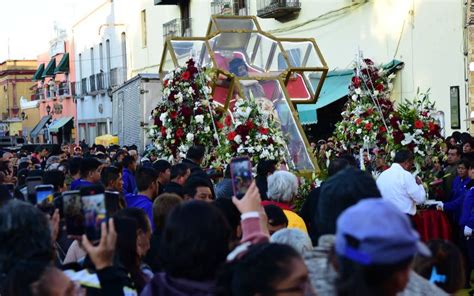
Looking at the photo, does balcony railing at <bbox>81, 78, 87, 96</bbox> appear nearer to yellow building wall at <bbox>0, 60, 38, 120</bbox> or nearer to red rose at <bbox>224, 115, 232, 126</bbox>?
yellow building wall at <bbox>0, 60, 38, 120</bbox>

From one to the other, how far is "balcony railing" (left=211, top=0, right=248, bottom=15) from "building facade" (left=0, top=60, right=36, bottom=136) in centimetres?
4653

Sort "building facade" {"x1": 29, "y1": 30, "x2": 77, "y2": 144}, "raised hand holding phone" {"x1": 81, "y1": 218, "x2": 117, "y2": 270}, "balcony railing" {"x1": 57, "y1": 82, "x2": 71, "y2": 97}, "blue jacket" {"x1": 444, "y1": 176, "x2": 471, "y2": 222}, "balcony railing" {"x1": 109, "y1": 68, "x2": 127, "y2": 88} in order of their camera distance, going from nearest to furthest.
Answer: "raised hand holding phone" {"x1": 81, "y1": 218, "x2": 117, "y2": 270}
"blue jacket" {"x1": 444, "y1": 176, "x2": 471, "y2": 222}
"balcony railing" {"x1": 109, "y1": 68, "x2": 127, "y2": 88}
"building facade" {"x1": 29, "y1": 30, "x2": 77, "y2": 144}
"balcony railing" {"x1": 57, "y1": 82, "x2": 71, "y2": 97}

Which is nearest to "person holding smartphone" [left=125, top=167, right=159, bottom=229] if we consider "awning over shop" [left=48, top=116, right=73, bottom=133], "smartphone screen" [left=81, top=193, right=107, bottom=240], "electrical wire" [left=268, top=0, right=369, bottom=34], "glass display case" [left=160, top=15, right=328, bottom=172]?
"smartphone screen" [left=81, top=193, right=107, bottom=240]

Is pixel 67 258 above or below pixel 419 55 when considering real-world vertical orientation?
below

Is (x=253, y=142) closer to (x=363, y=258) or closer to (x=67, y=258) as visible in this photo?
(x=67, y=258)

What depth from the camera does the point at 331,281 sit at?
316cm

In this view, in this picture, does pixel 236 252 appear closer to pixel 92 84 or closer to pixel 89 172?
pixel 89 172

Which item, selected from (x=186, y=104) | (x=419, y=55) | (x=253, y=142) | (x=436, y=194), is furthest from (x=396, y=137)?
(x=419, y=55)

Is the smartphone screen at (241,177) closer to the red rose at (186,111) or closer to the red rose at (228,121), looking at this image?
the red rose at (228,121)

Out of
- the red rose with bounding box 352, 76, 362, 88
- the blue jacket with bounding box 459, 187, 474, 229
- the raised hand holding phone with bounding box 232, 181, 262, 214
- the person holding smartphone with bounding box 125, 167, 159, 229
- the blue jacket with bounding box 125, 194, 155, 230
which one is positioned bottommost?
the blue jacket with bounding box 459, 187, 474, 229

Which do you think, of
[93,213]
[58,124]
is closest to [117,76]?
[58,124]

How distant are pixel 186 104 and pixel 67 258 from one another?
22.2 ft

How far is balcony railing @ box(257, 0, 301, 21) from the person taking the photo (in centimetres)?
2377

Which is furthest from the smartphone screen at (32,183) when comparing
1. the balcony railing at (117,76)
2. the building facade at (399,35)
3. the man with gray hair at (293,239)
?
the balcony railing at (117,76)
